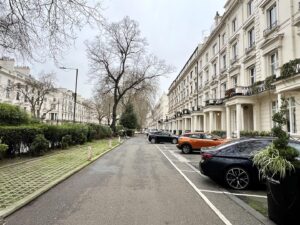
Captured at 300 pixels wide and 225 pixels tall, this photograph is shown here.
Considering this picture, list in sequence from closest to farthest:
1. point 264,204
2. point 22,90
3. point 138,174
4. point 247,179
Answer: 1. point 264,204
2. point 247,179
3. point 138,174
4. point 22,90

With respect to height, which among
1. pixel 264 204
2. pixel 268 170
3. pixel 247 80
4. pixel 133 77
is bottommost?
pixel 264 204

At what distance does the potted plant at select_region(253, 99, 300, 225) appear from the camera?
429 cm

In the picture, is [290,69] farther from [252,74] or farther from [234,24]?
[234,24]

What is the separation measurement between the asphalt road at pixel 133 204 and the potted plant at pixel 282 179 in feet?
1.76

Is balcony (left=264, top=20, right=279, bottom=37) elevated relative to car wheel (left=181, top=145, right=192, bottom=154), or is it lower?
elevated

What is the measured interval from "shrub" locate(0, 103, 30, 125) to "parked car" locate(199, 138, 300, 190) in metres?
12.3

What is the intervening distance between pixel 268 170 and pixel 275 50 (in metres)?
16.1

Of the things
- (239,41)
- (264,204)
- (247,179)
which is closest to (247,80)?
(239,41)

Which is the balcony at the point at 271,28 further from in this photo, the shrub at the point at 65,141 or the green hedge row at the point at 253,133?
the shrub at the point at 65,141

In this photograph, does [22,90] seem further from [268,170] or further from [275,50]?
[268,170]

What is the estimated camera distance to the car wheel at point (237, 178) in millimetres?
7484

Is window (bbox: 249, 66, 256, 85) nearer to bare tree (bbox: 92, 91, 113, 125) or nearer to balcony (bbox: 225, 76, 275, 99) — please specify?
balcony (bbox: 225, 76, 275, 99)

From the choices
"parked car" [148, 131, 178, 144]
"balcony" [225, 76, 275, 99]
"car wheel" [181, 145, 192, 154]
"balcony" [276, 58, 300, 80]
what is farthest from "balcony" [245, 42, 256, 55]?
"parked car" [148, 131, 178, 144]

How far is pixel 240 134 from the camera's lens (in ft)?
70.0
